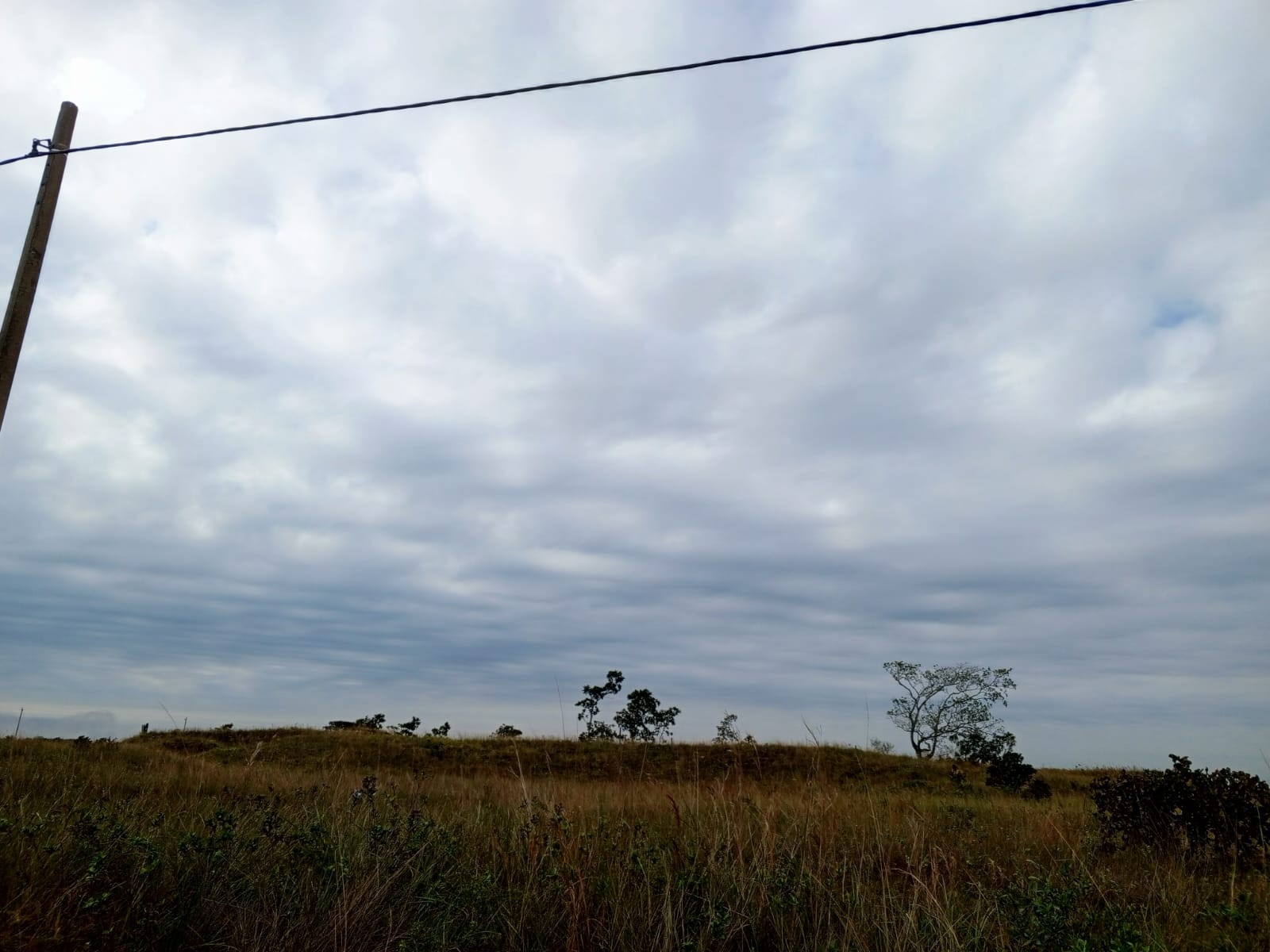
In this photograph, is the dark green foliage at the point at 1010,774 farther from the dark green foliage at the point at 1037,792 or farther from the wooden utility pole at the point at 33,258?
the wooden utility pole at the point at 33,258

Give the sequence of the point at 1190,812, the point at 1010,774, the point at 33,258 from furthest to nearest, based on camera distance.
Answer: the point at 1010,774 < the point at 1190,812 < the point at 33,258

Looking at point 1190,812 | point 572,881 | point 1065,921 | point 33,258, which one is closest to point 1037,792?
point 1190,812

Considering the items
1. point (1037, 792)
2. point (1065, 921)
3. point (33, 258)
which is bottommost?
point (1037, 792)

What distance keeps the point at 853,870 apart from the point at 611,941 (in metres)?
2.36

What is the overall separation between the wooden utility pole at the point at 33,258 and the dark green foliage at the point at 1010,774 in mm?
21670

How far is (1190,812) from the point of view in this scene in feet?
32.4

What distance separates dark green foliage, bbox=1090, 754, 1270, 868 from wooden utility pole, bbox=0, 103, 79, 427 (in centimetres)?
1306

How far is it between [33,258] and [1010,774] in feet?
74.8

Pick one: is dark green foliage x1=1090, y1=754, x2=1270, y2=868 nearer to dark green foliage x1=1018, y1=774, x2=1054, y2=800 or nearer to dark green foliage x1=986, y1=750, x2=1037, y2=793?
dark green foliage x1=1018, y1=774, x2=1054, y2=800

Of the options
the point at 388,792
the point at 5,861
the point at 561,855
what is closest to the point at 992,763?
the point at 388,792

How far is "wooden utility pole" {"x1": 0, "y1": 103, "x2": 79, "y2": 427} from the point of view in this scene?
7031 mm

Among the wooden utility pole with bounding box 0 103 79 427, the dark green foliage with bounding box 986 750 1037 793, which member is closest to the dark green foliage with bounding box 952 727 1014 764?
the dark green foliage with bounding box 986 750 1037 793

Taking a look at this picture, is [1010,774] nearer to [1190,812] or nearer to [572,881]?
[1190,812]

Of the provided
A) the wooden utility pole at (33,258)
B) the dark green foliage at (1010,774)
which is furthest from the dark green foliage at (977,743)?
the wooden utility pole at (33,258)
